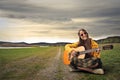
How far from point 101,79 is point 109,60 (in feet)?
20.4

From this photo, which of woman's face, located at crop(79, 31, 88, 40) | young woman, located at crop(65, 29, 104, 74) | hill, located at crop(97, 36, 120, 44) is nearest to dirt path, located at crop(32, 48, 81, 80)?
young woman, located at crop(65, 29, 104, 74)

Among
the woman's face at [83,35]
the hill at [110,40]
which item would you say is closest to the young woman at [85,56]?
the woman's face at [83,35]

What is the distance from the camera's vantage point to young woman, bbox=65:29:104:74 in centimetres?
1870

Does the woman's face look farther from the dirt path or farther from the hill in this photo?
the dirt path

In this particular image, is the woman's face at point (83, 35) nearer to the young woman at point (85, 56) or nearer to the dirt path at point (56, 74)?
the young woman at point (85, 56)

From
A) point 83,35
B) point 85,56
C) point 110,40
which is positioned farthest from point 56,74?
point 110,40

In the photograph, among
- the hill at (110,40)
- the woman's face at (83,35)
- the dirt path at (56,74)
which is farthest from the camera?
the hill at (110,40)

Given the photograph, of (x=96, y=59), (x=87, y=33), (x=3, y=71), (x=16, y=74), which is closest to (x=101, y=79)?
(x=96, y=59)

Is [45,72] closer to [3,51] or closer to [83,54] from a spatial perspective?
[83,54]

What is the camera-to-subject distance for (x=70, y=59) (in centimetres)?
1945

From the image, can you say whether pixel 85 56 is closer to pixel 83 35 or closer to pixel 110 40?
pixel 83 35

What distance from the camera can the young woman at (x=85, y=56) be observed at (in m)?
18.7

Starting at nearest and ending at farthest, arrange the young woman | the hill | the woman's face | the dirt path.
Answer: the dirt path
the young woman
the woman's face
the hill

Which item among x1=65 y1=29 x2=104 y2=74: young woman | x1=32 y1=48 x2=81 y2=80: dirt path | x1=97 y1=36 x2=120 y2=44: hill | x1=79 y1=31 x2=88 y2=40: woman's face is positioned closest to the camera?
x1=32 y1=48 x2=81 y2=80: dirt path
